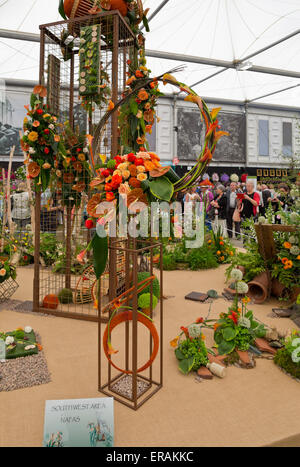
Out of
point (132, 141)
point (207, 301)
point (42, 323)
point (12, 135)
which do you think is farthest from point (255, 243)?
point (12, 135)

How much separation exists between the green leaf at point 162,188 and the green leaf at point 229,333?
4.17 ft

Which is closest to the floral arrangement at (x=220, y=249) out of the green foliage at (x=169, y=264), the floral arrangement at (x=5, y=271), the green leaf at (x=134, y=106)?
the green foliage at (x=169, y=264)

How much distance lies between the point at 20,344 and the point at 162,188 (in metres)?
1.65

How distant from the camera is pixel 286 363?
2156mm

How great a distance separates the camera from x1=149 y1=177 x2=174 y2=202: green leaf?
1501 millimetres

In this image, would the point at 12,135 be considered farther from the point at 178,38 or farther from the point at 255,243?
the point at 255,243

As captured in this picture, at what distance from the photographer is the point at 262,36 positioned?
782 cm

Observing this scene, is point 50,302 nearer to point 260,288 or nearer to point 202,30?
point 260,288

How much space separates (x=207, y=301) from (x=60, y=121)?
7.94ft

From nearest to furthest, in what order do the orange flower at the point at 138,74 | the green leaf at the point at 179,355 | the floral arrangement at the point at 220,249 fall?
the green leaf at the point at 179,355 < the orange flower at the point at 138,74 < the floral arrangement at the point at 220,249

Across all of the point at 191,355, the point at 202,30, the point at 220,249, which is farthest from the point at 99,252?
the point at 202,30

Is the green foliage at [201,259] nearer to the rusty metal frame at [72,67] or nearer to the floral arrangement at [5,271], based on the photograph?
the rusty metal frame at [72,67]

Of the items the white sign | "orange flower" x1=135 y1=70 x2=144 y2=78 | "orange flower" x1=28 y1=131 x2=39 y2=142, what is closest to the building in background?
"orange flower" x1=28 y1=131 x2=39 y2=142

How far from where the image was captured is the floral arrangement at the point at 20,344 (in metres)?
2.29
